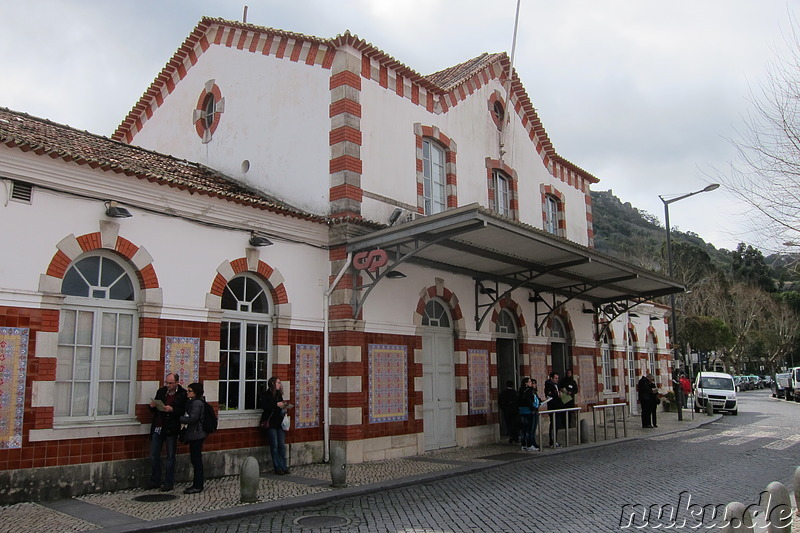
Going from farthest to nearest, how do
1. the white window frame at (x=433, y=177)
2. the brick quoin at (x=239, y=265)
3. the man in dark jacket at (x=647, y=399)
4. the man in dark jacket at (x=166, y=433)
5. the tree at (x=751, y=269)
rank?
the tree at (x=751, y=269)
the man in dark jacket at (x=647, y=399)
the white window frame at (x=433, y=177)
the brick quoin at (x=239, y=265)
the man in dark jacket at (x=166, y=433)

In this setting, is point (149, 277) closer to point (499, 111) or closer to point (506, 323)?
point (506, 323)

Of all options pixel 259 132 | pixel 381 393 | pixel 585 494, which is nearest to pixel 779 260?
pixel 585 494

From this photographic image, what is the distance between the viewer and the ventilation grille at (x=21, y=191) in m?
8.77

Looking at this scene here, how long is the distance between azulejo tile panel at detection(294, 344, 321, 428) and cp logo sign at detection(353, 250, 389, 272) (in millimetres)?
1779

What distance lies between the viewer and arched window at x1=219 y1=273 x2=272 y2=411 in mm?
11242

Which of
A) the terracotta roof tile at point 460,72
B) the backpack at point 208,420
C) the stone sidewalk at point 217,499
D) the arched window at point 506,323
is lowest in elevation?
the stone sidewalk at point 217,499

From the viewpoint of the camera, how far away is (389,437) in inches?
510

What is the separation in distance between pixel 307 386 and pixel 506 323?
7.03 m

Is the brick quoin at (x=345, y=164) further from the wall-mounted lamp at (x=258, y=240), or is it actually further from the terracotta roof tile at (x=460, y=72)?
the terracotta roof tile at (x=460, y=72)

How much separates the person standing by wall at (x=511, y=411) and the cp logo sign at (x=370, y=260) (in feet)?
17.1

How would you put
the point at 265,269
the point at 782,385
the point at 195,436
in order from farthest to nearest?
the point at 782,385
the point at 265,269
the point at 195,436

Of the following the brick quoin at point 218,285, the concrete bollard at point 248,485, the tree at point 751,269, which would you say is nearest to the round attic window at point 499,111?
the brick quoin at point 218,285

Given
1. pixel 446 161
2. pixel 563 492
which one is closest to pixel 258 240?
pixel 446 161

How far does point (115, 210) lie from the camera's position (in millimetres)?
9633
